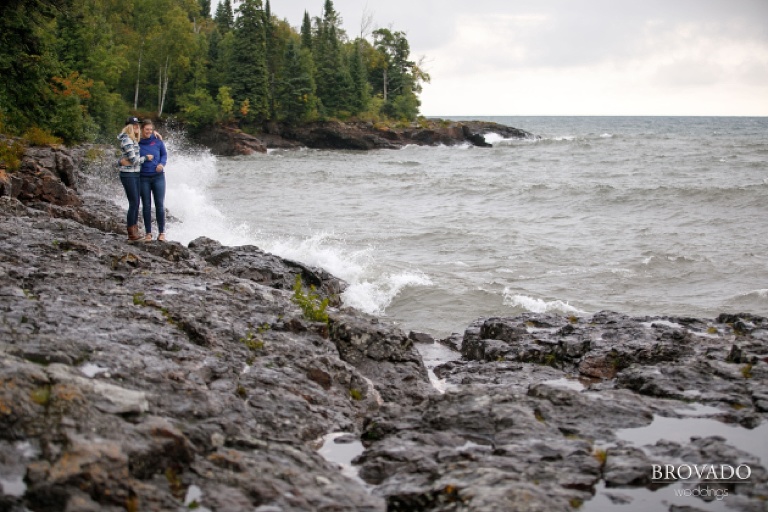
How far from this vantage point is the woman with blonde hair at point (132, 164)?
10.5 m

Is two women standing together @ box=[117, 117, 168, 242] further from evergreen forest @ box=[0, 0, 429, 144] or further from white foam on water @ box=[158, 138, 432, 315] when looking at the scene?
evergreen forest @ box=[0, 0, 429, 144]

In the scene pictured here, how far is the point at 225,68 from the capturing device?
75.1 metres

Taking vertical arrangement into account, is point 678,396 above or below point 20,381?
below

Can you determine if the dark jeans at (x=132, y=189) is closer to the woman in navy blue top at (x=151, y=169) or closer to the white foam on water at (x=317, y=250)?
the woman in navy blue top at (x=151, y=169)

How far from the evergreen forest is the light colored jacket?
35.5 metres

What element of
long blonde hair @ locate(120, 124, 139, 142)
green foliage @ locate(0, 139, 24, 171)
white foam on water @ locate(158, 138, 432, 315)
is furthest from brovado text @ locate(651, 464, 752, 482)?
green foliage @ locate(0, 139, 24, 171)

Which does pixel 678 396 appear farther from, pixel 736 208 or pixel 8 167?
pixel 736 208

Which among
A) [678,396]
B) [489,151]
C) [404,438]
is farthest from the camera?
[489,151]

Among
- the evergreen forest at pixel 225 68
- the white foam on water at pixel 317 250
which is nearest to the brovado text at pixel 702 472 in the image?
the white foam on water at pixel 317 250

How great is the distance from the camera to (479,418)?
516 cm

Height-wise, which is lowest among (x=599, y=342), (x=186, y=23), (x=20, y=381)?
(x=599, y=342)

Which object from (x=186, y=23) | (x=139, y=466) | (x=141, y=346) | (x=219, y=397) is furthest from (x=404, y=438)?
(x=186, y=23)

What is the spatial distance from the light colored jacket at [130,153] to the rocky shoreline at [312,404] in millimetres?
1916

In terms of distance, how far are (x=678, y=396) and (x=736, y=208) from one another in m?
24.4
